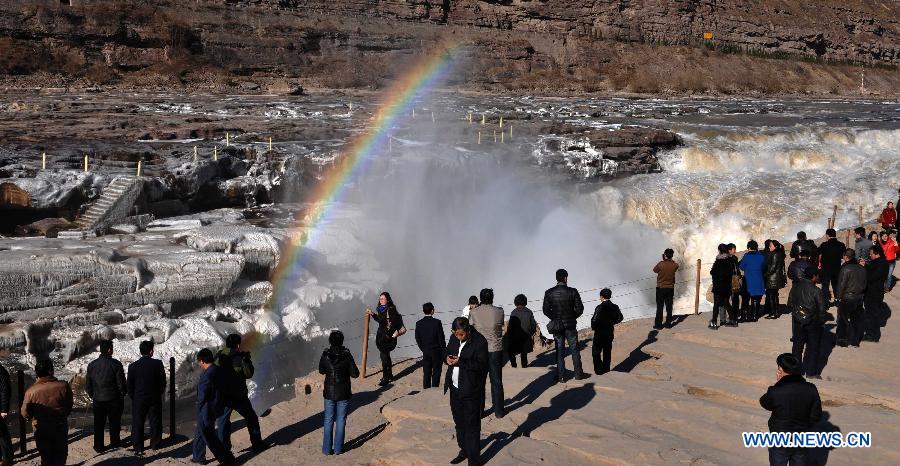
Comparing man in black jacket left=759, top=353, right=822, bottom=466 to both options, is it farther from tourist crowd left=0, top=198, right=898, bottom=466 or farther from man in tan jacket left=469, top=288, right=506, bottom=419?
man in tan jacket left=469, top=288, right=506, bottom=419

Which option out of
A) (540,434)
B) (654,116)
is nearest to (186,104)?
(654,116)

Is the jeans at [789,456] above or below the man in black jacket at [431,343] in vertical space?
above

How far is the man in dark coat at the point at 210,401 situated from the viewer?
8.12 metres

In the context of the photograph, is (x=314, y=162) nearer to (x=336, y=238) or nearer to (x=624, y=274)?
(x=336, y=238)

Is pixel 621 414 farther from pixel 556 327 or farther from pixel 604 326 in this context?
pixel 604 326

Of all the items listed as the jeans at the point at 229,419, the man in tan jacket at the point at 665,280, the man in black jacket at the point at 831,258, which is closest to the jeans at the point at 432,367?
the jeans at the point at 229,419

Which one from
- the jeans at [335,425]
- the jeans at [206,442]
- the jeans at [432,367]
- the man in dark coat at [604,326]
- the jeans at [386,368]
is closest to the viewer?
the jeans at [206,442]

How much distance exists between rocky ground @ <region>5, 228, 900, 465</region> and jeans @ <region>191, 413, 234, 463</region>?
34 cm

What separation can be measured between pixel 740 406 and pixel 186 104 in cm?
3555

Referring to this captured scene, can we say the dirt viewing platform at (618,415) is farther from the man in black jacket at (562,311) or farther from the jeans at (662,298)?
the jeans at (662,298)

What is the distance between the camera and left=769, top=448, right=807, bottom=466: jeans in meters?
6.74

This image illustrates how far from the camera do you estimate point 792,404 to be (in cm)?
665

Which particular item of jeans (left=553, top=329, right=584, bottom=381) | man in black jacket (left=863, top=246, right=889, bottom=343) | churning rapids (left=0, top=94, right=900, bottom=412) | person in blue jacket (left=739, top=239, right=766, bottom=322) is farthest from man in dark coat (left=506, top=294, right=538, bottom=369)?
churning rapids (left=0, top=94, right=900, bottom=412)

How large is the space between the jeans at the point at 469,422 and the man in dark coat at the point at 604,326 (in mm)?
2868
